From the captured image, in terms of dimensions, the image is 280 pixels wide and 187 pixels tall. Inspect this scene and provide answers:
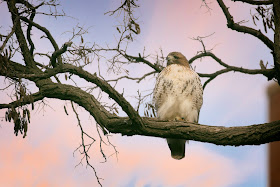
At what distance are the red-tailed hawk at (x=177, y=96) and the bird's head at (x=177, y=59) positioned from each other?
0.19 meters

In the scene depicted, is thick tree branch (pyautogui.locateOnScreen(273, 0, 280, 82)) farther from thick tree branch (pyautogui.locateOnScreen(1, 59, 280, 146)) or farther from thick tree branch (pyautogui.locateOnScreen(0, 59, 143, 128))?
thick tree branch (pyautogui.locateOnScreen(0, 59, 143, 128))

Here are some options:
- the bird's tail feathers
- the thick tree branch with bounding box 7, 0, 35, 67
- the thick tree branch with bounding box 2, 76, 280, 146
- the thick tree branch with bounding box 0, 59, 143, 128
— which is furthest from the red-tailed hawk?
the thick tree branch with bounding box 7, 0, 35, 67

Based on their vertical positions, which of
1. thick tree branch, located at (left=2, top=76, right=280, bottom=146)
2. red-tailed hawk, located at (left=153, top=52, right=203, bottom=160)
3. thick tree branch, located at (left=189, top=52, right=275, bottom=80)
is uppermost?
thick tree branch, located at (left=189, top=52, right=275, bottom=80)

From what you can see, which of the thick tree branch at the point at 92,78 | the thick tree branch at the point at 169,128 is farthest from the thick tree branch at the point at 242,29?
the thick tree branch at the point at 92,78

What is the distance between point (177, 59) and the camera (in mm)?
6168

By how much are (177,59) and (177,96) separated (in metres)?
0.77

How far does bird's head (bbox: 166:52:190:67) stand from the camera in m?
6.14

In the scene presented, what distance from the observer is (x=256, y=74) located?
5.77 metres

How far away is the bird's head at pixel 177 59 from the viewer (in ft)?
20.1

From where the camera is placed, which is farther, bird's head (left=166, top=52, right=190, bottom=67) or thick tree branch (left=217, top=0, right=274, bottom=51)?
bird's head (left=166, top=52, right=190, bottom=67)

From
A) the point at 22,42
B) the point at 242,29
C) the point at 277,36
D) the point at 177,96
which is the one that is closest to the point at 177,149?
the point at 177,96

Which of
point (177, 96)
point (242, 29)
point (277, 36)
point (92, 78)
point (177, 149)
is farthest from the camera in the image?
point (177, 149)

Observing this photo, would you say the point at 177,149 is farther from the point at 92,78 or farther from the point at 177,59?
the point at 92,78

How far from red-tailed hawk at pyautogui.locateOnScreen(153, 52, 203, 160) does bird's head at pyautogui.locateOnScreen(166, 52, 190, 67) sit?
186 millimetres
